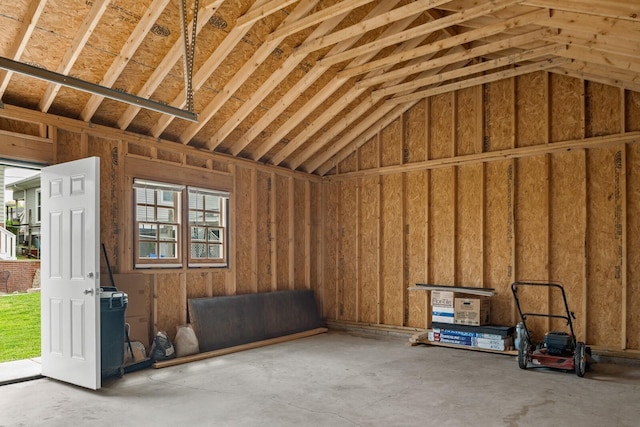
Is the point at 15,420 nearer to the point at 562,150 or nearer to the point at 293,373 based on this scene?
the point at 293,373

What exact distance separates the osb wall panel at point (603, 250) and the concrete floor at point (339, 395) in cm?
55

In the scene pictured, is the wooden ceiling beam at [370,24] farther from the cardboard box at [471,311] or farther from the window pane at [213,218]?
the cardboard box at [471,311]

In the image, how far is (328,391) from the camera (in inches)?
190

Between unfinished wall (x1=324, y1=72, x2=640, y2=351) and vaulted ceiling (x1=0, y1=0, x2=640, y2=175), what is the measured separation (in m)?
0.59

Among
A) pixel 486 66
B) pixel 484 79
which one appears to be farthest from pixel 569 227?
pixel 486 66

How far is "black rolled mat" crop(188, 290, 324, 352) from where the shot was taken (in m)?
6.70

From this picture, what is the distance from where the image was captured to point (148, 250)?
6418mm

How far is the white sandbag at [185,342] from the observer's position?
6.25 m

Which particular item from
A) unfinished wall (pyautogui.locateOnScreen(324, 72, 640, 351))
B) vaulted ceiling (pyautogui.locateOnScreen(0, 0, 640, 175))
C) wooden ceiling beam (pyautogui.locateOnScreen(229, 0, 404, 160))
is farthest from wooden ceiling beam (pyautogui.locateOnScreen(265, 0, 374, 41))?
unfinished wall (pyautogui.locateOnScreen(324, 72, 640, 351))

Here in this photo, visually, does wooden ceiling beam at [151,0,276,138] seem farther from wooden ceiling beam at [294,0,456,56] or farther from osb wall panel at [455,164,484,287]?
osb wall panel at [455,164,484,287]

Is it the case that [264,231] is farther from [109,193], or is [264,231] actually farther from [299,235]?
[109,193]

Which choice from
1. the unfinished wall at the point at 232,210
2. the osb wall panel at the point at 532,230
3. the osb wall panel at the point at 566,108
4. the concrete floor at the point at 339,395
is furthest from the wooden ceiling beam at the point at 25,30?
the osb wall panel at the point at 566,108

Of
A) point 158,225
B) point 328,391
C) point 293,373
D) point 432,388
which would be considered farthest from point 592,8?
point 158,225

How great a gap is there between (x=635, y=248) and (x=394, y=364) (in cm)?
362
